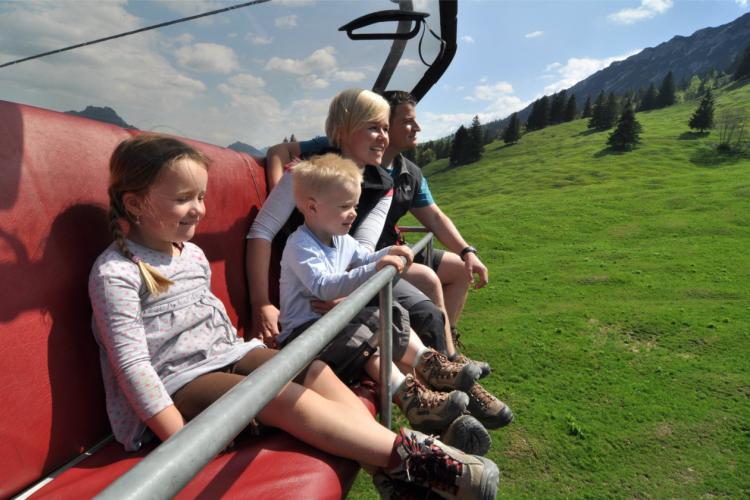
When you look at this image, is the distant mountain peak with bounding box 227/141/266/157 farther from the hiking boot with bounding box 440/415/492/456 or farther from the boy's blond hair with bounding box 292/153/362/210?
the hiking boot with bounding box 440/415/492/456

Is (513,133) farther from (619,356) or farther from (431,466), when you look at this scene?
(431,466)

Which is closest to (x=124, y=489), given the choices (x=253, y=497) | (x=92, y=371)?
(x=253, y=497)

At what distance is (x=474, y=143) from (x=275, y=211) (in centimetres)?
5771

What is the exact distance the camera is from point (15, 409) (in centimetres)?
108

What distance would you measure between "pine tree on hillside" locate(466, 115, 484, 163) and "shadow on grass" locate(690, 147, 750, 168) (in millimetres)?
23186

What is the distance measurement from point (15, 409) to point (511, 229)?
13.2m

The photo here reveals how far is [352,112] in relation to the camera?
7.35 ft

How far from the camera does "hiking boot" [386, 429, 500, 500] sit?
122cm

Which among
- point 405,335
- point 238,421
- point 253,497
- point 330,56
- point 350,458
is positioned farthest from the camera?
point 330,56

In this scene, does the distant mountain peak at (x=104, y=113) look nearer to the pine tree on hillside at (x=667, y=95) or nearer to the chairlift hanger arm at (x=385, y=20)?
the chairlift hanger arm at (x=385, y=20)

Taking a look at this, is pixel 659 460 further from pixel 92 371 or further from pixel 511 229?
pixel 511 229

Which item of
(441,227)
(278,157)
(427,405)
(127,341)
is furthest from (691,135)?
(127,341)

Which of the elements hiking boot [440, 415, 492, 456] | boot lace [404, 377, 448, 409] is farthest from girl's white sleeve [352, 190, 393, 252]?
hiking boot [440, 415, 492, 456]

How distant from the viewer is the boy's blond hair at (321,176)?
180 centimetres
